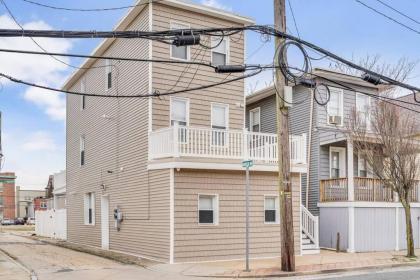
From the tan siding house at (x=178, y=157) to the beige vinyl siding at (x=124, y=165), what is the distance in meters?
0.04

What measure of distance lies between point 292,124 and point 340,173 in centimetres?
318

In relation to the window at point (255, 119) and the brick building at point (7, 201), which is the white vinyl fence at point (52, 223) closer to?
the window at point (255, 119)

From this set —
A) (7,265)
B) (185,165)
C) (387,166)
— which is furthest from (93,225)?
(387,166)

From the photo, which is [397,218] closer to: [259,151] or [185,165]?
[259,151]

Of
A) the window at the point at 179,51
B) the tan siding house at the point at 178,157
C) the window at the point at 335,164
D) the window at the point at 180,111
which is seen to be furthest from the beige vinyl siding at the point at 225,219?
the window at the point at 335,164

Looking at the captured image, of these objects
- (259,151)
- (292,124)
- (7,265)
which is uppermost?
(292,124)

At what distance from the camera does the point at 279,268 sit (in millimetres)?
15055

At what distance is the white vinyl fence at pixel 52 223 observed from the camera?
2995 cm

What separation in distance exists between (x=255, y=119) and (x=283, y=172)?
42.6ft

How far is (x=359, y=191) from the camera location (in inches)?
845

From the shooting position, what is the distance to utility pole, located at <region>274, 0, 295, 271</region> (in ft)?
47.1

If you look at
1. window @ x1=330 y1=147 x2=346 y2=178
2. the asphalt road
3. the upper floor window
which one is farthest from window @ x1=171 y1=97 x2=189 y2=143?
window @ x1=330 y1=147 x2=346 y2=178

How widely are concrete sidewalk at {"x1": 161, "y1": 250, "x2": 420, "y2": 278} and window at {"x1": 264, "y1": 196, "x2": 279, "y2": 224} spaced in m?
1.58

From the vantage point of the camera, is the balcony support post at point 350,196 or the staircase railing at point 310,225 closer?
the staircase railing at point 310,225
